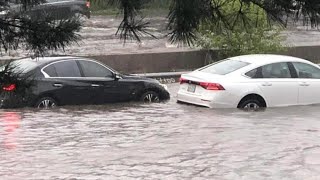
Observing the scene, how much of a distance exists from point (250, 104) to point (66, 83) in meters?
4.18

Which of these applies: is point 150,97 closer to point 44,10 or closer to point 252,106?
point 252,106

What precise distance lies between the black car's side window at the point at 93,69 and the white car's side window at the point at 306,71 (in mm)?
4424

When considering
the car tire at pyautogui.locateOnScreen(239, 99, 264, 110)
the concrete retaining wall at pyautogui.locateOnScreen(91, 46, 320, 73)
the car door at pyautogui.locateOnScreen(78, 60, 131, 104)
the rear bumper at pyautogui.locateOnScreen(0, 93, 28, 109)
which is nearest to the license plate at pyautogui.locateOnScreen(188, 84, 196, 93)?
the car tire at pyautogui.locateOnScreen(239, 99, 264, 110)

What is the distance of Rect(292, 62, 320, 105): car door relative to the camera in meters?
16.1

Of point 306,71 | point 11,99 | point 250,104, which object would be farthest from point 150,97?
point 11,99

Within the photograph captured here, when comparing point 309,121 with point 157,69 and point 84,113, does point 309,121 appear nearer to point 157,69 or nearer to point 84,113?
point 84,113

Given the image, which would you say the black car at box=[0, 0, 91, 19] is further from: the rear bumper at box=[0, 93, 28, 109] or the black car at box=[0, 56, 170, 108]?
the black car at box=[0, 56, 170, 108]

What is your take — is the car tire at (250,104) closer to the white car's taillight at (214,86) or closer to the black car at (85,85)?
the white car's taillight at (214,86)

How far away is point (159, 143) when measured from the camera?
36.5ft

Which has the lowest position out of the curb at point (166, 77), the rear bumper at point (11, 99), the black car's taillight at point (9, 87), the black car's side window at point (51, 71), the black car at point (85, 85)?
the curb at point (166, 77)

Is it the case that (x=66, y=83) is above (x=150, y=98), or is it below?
above

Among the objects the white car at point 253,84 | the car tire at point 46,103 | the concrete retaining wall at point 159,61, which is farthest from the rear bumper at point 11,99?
the concrete retaining wall at point 159,61

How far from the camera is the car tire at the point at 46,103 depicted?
49.5ft

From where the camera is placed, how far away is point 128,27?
4.95m
